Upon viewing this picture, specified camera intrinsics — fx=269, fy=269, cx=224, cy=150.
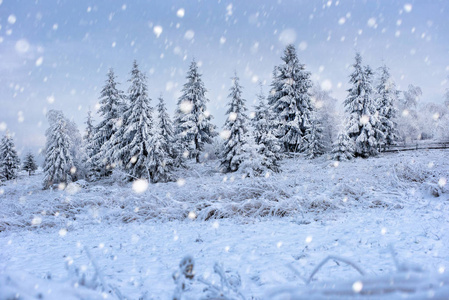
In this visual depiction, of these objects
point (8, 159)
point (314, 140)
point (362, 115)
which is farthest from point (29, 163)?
point (362, 115)

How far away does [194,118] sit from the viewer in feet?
98.8

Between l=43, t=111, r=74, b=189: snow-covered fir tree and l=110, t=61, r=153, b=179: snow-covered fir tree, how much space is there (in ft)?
18.9

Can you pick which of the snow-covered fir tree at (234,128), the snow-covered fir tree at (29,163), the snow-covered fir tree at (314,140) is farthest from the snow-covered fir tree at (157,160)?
the snow-covered fir tree at (29,163)

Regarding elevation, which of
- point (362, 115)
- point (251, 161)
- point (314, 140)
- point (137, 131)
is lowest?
point (251, 161)

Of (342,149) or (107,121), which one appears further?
(107,121)

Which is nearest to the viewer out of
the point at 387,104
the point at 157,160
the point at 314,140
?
the point at 157,160

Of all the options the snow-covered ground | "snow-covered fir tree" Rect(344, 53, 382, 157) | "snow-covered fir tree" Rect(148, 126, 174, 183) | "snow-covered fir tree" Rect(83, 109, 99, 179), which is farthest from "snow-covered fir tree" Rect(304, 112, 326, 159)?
"snow-covered fir tree" Rect(83, 109, 99, 179)

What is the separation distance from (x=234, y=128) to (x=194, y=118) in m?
8.76

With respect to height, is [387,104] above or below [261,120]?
above

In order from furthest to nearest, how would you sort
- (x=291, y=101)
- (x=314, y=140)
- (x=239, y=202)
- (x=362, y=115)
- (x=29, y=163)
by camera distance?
1. (x=29, y=163)
2. (x=291, y=101)
3. (x=314, y=140)
4. (x=362, y=115)
5. (x=239, y=202)

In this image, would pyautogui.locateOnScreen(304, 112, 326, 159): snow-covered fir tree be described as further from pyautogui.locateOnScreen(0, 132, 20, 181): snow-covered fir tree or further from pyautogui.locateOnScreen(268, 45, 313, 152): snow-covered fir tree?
pyautogui.locateOnScreen(0, 132, 20, 181): snow-covered fir tree

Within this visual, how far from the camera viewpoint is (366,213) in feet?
21.6

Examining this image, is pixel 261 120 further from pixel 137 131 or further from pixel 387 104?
pixel 387 104

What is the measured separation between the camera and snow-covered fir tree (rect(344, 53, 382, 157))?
85.5 ft
